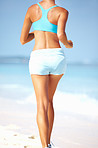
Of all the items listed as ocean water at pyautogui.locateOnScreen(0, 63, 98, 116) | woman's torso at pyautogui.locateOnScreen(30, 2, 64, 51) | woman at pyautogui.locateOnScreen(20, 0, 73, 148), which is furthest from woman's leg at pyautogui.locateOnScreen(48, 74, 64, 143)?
ocean water at pyautogui.locateOnScreen(0, 63, 98, 116)

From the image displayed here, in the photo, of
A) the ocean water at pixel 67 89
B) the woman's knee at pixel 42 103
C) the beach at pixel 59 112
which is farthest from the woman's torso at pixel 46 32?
the ocean water at pixel 67 89

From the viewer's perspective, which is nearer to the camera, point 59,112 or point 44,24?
point 44,24

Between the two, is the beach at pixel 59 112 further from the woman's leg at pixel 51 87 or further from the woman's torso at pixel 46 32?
the woman's torso at pixel 46 32

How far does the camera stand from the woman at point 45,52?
85.2 inches

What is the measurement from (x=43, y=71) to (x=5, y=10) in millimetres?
5397

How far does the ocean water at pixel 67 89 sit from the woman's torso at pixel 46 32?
220 cm

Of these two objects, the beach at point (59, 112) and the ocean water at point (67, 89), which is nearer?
the beach at point (59, 112)

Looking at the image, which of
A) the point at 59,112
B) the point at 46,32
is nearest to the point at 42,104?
the point at 46,32

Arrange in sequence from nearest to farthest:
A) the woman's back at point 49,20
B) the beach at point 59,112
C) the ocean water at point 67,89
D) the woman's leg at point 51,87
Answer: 1. the woman's back at point 49,20
2. the woman's leg at point 51,87
3. the beach at point 59,112
4. the ocean water at point 67,89

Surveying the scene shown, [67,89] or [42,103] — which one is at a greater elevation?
[42,103]

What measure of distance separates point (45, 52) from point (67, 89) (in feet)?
12.7

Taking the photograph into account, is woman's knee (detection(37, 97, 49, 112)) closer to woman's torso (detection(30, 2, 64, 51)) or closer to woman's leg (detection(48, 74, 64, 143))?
woman's leg (detection(48, 74, 64, 143))

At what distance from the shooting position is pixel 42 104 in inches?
86.6

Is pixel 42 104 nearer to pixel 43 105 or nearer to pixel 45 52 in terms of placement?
pixel 43 105
